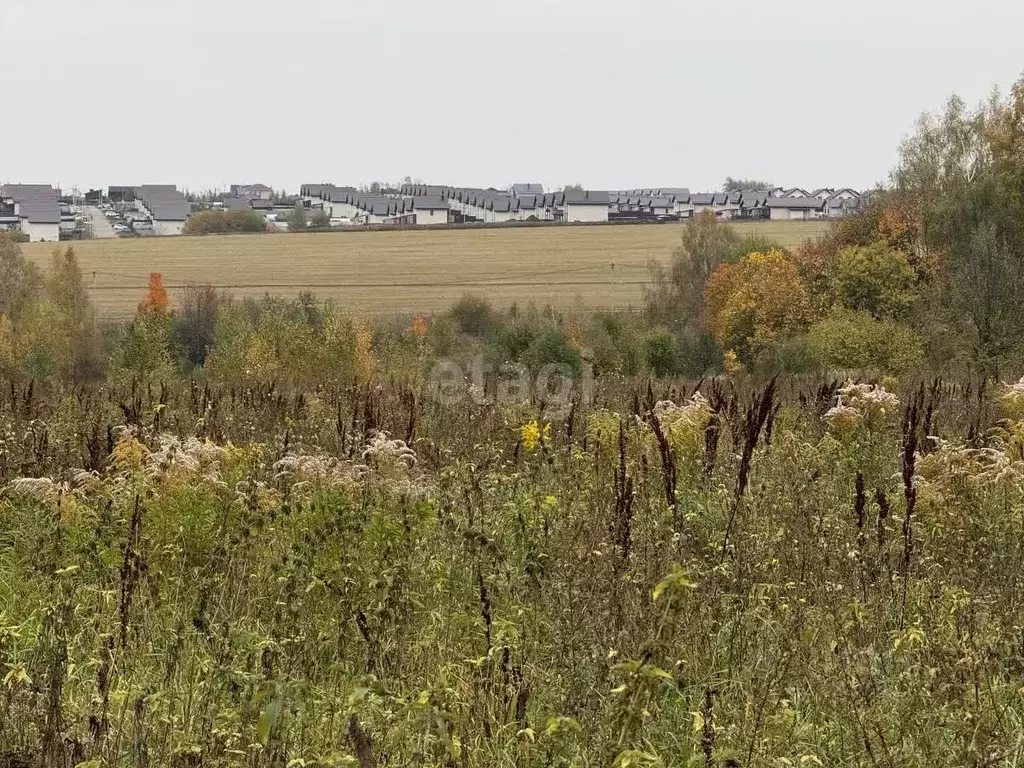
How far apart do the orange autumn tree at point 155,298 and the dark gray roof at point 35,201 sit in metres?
52.5

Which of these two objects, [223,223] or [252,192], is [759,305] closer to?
[223,223]

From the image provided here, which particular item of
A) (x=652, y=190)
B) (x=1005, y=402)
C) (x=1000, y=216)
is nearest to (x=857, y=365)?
(x=1000, y=216)

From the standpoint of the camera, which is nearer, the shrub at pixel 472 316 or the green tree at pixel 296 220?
the shrub at pixel 472 316

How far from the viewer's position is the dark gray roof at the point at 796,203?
137 m

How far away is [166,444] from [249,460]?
2.30ft

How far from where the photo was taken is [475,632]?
4828mm

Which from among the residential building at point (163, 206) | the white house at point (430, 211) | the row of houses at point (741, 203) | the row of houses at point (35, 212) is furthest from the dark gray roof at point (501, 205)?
the row of houses at point (35, 212)

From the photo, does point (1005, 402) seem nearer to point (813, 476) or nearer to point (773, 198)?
point (813, 476)

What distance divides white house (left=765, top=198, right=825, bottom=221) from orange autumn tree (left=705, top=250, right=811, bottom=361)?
70.2 meters

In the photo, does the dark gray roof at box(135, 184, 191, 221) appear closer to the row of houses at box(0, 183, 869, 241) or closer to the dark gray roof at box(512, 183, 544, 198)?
the row of houses at box(0, 183, 869, 241)

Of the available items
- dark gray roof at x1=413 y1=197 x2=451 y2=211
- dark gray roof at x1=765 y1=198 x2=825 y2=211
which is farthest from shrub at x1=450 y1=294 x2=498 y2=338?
dark gray roof at x1=765 y1=198 x2=825 y2=211

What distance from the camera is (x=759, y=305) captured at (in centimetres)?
6009

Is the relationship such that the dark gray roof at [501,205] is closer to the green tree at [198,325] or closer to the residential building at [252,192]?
the residential building at [252,192]

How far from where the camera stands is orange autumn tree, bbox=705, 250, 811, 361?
185 feet
